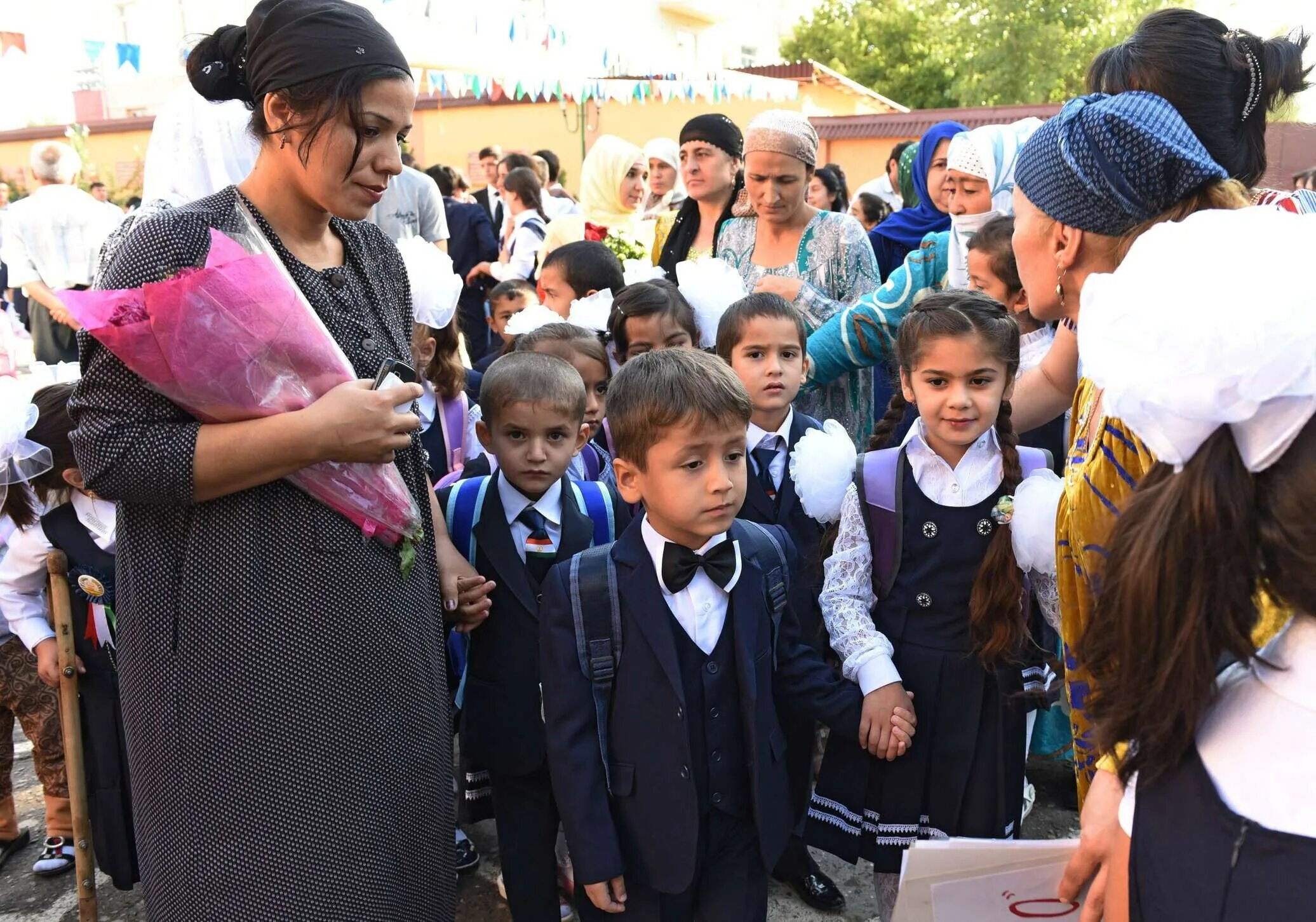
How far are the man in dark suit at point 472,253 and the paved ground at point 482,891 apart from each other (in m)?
5.03

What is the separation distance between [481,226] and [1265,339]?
7660 millimetres

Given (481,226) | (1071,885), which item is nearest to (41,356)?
(481,226)

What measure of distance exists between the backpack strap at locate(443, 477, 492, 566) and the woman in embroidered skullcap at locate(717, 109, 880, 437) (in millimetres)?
1583

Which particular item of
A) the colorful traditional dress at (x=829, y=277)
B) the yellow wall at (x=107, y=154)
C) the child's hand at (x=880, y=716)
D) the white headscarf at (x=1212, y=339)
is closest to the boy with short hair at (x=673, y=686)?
the child's hand at (x=880, y=716)

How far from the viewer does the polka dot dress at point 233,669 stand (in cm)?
166

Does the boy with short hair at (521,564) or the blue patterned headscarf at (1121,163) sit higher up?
the blue patterned headscarf at (1121,163)

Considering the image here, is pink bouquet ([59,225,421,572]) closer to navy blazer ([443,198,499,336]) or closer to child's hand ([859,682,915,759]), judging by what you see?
child's hand ([859,682,915,759])

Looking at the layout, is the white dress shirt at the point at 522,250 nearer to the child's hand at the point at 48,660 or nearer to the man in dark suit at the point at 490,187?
the man in dark suit at the point at 490,187

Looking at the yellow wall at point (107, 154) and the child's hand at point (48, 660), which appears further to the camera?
the yellow wall at point (107, 154)

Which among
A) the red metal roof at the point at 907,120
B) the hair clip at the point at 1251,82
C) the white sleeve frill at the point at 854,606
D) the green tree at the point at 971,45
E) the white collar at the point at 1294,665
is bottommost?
the white sleeve frill at the point at 854,606

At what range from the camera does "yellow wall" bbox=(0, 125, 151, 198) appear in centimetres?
2397

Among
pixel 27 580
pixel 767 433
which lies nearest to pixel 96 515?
pixel 27 580

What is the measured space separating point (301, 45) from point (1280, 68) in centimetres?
177

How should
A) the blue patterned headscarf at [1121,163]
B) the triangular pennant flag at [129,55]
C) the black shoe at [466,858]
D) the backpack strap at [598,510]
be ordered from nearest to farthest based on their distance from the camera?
the blue patterned headscarf at [1121,163], the backpack strap at [598,510], the black shoe at [466,858], the triangular pennant flag at [129,55]
